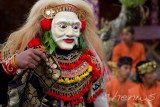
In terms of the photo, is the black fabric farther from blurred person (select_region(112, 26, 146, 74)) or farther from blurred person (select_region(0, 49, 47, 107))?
blurred person (select_region(112, 26, 146, 74))

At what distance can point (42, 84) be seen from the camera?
2.11 m

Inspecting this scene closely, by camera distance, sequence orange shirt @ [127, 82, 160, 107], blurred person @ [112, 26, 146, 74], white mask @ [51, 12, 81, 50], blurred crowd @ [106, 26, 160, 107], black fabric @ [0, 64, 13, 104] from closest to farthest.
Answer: black fabric @ [0, 64, 13, 104]
white mask @ [51, 12, 81, 50]
orange shirt @ [127, 82, 160, 107]
blurred crowd @ [106, 26, 160, 107]
blurred person @ [112, 26, 146, 74]

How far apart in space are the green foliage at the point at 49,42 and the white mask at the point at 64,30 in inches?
1.4

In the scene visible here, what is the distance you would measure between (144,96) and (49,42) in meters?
1.34

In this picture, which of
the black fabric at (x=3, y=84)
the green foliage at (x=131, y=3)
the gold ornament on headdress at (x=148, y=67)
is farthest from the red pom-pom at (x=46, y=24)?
the green foliage at (x=131, y=3)

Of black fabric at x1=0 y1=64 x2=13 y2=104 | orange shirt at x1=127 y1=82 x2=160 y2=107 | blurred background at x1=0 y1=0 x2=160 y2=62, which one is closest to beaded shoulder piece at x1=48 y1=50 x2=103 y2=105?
black fabric at x1=0 y1=64 x2=13 y2=104

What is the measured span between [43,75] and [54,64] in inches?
4.9

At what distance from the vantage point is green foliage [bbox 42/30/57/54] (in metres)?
2.29

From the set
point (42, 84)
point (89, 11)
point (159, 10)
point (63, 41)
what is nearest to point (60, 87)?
point (42, 84)

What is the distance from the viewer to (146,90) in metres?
3.26

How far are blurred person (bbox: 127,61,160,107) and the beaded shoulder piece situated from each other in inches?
23.7

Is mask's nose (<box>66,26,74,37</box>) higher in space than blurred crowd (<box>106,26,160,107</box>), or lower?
higher

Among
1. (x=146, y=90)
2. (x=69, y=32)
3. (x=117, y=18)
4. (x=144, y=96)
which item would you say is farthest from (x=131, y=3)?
(x=69, y=32)

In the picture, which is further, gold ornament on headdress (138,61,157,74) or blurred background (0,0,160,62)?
blurred background (0,0,160,62)
